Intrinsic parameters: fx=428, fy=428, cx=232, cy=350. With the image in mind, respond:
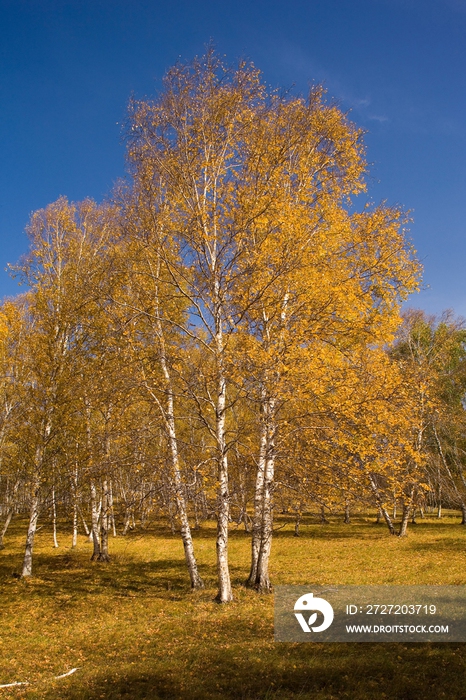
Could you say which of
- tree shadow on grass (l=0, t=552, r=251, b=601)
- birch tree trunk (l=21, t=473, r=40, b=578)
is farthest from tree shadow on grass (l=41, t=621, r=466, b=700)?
birch tree trunk (l=21, t=473, r=40, b=578)

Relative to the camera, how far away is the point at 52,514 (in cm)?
→ 1780

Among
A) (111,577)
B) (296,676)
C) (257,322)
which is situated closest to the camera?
(296,676)

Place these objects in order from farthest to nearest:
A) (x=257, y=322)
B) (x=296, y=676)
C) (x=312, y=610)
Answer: (x=257, y=322) → (x=312, y=610) → (x=296, y=676)

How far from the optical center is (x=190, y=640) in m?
8.71

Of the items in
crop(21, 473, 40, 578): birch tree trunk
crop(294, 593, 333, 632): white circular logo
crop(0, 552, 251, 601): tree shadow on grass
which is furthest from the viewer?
crop(21, 473, 40, 578): birch tree trunk

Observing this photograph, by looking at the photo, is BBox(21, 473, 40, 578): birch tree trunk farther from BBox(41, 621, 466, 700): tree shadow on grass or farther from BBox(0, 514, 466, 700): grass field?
BBox(41, 621, 466, 700): tree shadow on grass

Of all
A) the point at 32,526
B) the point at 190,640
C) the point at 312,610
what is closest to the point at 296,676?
the point at 190,640

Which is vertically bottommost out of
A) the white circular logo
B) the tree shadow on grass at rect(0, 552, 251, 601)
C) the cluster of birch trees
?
the tree shadow on grass at rect(0, 552, 251, 601)

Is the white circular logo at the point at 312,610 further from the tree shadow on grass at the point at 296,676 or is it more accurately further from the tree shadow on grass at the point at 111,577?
the tree shadow on grass at the point at 111,577

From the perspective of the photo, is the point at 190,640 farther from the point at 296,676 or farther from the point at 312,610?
the point at 312,610

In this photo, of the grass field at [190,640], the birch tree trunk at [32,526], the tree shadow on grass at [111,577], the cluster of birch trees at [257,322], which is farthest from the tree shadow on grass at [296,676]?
the birch tree trunk at [32,526]

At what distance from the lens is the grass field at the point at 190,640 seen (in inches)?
255

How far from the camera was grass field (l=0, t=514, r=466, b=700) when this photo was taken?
646cm

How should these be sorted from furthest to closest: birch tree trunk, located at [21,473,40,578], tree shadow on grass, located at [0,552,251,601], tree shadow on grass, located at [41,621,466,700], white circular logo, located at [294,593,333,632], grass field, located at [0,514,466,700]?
1. birch tree trunk, located at [21,473,40,578]
2. tree shadow on grass, located at [0,552,251,601]
3. white circular logo, located at [294,593,333,632]
4. grass field, located at [0,514,466,700]
5. tree shadow on grass, located at [41,621,466,700]
